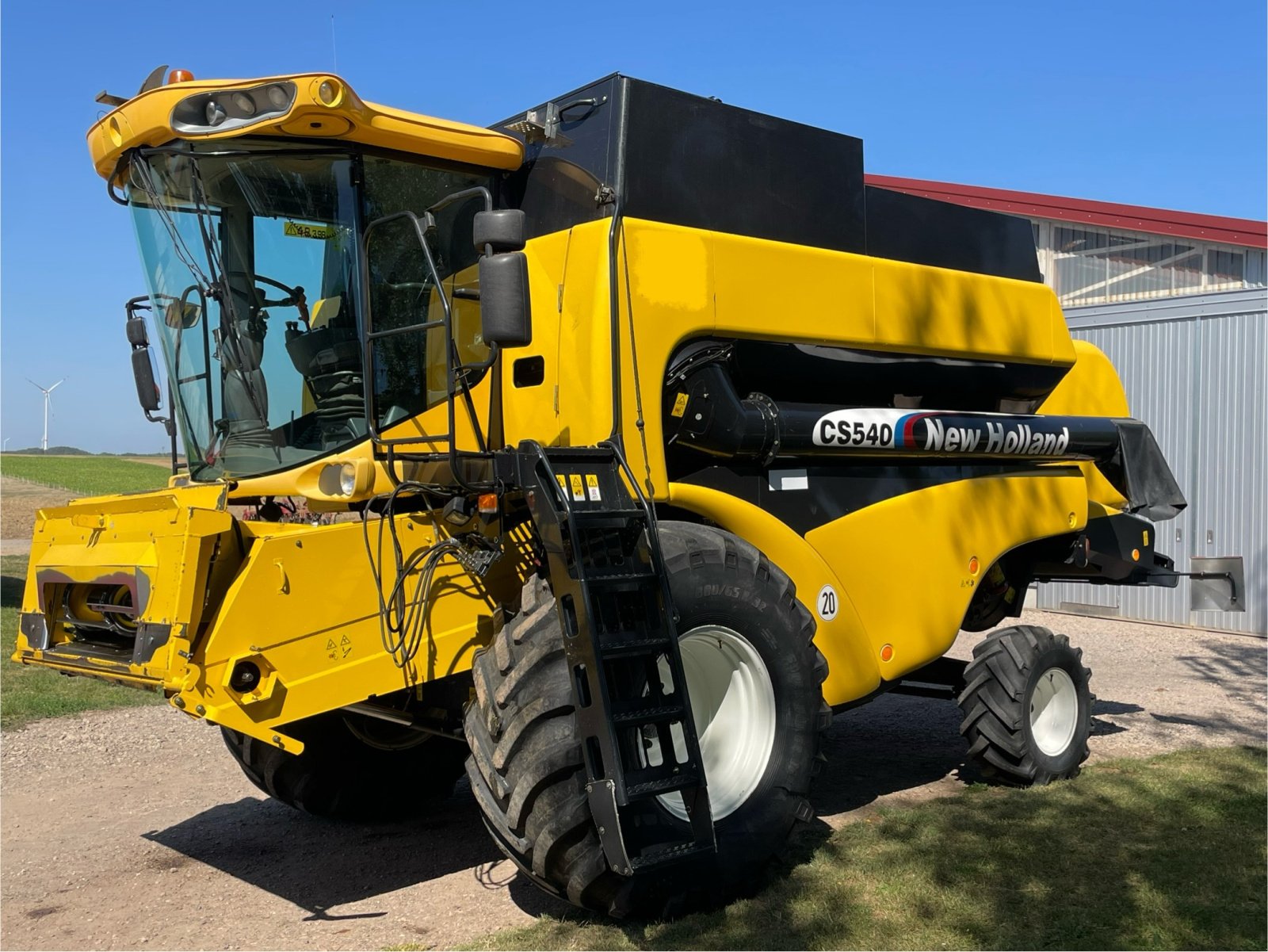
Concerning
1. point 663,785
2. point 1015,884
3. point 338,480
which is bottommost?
point 1015,884

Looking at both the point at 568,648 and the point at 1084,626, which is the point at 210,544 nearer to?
the point at 568,648

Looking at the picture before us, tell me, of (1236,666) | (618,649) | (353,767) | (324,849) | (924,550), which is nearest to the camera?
(618,649)

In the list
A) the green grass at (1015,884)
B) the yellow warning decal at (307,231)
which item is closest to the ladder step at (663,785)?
the green grass at (1015,884)

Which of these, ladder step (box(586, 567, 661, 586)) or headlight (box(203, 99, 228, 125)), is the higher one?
headlight (box(203, 99, 228, 125))

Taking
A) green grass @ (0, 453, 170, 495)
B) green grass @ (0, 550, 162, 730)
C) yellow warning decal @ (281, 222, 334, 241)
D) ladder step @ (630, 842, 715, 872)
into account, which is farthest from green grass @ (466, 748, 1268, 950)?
green grass @ (0, 453, 170, 495)

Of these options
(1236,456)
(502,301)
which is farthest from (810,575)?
(1236,456)

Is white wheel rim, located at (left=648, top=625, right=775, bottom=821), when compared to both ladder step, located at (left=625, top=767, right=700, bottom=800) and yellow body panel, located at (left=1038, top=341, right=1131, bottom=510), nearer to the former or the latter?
ladder step, located at (left=625, top=767, right=700, bottom=800)

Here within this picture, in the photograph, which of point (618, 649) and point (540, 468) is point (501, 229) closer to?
point (540, 468)

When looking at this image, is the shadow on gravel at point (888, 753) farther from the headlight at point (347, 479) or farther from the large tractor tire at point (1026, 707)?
the headlight at point (347, 479)

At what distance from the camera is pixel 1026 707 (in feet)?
21.6

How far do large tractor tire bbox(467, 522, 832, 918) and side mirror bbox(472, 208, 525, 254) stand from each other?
1.29 metres

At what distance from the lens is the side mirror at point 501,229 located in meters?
4.41

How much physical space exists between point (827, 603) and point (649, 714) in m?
1.62

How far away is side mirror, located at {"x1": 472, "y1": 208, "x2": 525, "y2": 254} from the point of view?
14.5ft
